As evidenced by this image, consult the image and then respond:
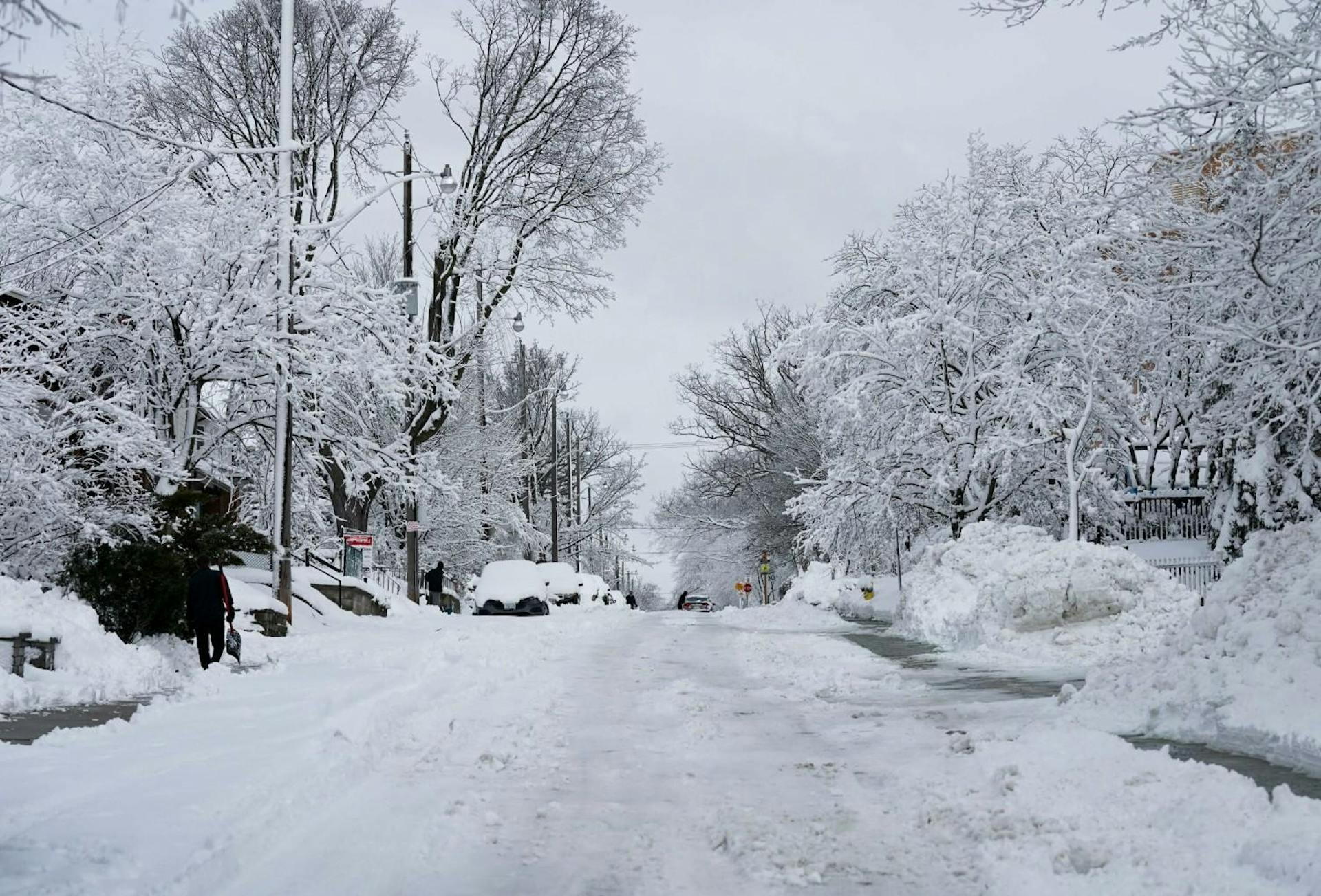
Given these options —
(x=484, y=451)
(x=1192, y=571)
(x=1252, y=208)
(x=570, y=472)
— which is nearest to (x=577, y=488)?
(x=570, y=472)

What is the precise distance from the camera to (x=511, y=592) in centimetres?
3522

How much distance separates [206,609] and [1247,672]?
10684 millimetres

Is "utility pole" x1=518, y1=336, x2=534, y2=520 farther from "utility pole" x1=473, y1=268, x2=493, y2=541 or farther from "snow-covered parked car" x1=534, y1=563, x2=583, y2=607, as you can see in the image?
"snow-covered parked car" x1=534, y1=563, x2=583, y2=607

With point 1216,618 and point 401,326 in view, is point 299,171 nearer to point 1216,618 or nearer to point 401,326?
point 401,326

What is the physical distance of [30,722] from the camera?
9.51 metres

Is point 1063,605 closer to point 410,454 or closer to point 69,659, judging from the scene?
point 69,659

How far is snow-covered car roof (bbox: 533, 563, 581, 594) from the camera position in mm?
44000

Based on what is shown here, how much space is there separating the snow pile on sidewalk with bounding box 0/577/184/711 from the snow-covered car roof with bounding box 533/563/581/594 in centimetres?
3017

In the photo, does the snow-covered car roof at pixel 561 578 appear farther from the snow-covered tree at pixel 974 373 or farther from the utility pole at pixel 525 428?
the snow-covered tree at pixel 974 373

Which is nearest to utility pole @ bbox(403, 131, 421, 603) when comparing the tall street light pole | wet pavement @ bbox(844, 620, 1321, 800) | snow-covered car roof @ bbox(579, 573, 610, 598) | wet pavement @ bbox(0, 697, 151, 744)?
the tall street light pole

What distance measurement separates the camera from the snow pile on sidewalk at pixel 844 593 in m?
30.5

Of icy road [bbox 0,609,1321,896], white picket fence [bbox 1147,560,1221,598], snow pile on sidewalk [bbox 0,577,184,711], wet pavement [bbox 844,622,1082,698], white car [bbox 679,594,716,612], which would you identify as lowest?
white car [bbox 679,594,716,612]

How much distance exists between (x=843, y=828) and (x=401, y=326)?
18603 millimetres

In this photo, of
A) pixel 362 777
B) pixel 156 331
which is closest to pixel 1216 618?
pixel 362 777
